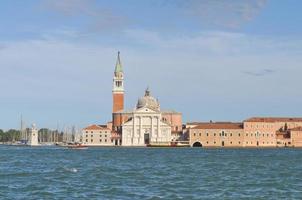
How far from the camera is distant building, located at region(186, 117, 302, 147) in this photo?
121 m

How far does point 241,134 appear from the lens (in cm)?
12125

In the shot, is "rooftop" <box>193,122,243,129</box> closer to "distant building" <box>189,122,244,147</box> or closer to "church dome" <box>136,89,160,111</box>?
"distant building" <box>189,122,244,147</box>

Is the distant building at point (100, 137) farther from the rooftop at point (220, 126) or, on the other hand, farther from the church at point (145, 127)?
the rooftop at point (220, 126)

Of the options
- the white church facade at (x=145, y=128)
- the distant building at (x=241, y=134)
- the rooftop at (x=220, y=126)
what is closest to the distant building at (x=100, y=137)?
the white church facade at (x=145, y=128)

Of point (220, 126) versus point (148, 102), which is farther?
point (148, 102)

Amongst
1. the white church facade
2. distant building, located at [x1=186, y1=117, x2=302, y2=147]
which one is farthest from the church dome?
distant building, located at [x1=186, y1=117, x2=302, y2=147]

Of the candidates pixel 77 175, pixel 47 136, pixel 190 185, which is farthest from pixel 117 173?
pixel 47 136

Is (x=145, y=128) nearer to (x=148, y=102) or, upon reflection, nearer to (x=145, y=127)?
(x=145, y=127)

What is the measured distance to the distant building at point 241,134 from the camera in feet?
397

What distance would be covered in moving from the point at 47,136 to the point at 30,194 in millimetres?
140558

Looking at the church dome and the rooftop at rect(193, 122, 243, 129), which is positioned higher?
the church dome

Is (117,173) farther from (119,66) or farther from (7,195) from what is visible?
(119,66)

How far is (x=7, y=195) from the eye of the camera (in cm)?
2298

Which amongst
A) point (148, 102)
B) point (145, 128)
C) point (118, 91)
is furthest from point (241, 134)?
point (118, 91)
